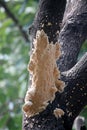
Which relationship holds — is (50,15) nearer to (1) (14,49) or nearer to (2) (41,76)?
(2) (41,76)

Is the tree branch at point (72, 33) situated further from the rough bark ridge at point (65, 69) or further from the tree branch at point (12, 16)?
the tree branch at point (12, 16)

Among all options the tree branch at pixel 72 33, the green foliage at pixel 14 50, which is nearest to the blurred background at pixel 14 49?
the green foliage at pixel 14 50

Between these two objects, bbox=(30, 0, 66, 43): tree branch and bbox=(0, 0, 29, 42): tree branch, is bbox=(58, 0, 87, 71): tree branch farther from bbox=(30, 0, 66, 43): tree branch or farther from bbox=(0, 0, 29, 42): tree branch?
bbox=(0, 0, 29, 42): tree branch

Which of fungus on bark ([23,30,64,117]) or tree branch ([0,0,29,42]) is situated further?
tree branch ([0,0,29,42])

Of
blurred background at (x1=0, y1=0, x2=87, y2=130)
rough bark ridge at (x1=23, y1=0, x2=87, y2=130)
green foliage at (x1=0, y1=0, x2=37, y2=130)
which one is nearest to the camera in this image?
rough bark ridge at (x1=23, y1=0, x2=87, y2=130)

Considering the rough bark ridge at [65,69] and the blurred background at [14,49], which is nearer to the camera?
the rough bark ridge at [65,69]

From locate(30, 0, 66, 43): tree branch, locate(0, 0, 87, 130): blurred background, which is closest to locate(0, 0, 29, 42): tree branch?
locate(0, 0, 87, 130): blurred background

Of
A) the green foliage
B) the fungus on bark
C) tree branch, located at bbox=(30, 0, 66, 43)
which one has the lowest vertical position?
the fungus on bark

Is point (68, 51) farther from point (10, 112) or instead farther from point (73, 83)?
point (10, 112)
